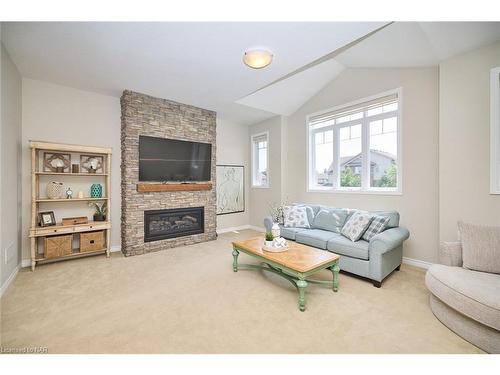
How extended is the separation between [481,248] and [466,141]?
52.1 inches

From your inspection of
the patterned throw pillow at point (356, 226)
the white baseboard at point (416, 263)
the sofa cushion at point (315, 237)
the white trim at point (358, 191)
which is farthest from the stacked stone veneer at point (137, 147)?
the white baseboard at point (416, 263)

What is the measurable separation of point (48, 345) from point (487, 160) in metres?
4.50

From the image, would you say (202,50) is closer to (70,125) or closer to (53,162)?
(70,125)

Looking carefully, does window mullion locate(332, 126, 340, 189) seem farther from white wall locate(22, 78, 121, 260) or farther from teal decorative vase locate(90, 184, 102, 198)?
teal decorative vase locate(90, 184, 102, 198)

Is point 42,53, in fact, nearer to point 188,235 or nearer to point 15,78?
point 15,78

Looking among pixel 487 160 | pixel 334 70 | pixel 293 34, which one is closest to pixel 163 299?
pixel 293 34

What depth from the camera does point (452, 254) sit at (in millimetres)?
2162

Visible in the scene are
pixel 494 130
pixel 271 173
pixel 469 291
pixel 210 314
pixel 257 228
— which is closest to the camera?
pixel 469 291

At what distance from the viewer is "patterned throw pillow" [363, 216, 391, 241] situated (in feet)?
9.25

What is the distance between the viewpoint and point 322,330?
1779 mm

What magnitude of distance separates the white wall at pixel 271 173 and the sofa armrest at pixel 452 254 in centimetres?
321

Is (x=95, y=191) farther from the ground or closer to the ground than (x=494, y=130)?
closer to the ground

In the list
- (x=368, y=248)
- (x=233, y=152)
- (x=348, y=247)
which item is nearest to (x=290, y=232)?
(x=348, y=247)

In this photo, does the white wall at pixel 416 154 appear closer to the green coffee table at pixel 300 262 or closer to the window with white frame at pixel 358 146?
the window with white frame at pixel 358 146
